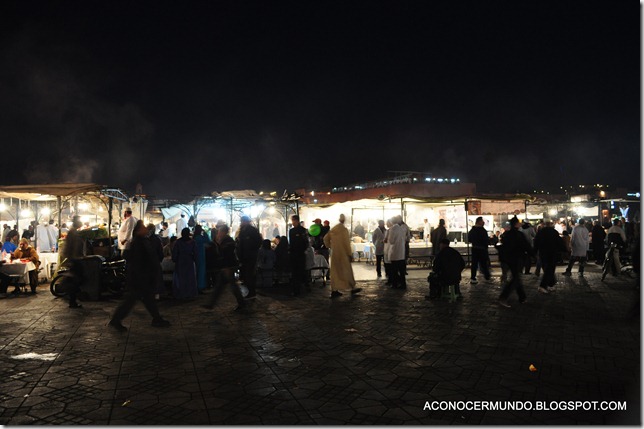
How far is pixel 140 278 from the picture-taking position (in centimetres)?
733

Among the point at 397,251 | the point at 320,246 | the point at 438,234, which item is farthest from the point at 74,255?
the point at 438,234

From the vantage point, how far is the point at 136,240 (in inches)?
292

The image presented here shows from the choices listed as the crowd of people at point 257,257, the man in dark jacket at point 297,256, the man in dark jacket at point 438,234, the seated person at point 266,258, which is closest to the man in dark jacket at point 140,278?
the crowd of people at point 257,257

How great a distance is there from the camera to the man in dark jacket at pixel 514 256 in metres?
8.89

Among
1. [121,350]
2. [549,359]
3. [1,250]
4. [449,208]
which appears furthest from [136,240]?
[449,208]

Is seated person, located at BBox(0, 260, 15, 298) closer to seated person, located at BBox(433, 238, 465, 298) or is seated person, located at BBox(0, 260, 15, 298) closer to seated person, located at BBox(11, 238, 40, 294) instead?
seated person, located at BBox(11, 238, 40, 294)

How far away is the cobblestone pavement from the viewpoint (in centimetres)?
392

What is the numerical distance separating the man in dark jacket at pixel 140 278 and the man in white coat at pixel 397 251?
231 inches

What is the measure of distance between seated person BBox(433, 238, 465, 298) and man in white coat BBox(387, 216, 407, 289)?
1.88m

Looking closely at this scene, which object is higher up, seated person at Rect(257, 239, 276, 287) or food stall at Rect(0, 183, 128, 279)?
food stall at Rect(0, 183, 128, 279)

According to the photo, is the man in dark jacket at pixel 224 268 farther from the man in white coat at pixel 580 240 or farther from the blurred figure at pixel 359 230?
the blurred figure at pixel 359 230

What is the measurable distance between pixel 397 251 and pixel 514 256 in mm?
3044

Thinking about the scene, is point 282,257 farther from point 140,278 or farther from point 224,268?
point 140,278

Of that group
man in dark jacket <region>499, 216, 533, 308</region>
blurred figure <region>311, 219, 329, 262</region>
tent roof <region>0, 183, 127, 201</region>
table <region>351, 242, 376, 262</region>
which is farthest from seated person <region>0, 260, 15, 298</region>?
table <region>351, 242, 376, 262</region>
